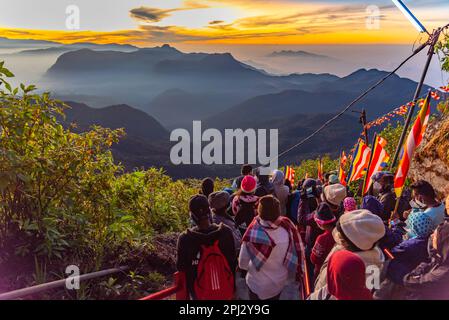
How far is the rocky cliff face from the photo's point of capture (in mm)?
8703

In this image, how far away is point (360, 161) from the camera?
32.0 feet

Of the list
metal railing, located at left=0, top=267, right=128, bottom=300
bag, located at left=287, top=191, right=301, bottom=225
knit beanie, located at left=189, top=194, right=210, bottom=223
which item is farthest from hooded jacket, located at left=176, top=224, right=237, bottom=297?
bag, located at left=287, top=191, right=301, bottom=225

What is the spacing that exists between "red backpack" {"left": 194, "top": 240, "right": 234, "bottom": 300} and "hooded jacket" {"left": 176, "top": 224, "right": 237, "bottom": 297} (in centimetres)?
3

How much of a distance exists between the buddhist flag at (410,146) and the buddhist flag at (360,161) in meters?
3.30

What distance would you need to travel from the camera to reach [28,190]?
483 centimetres

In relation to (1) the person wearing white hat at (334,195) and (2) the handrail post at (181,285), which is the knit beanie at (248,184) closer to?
(1) the person wearing white hat at (334,195)

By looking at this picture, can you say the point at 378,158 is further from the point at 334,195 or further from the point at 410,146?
the point at 334,195

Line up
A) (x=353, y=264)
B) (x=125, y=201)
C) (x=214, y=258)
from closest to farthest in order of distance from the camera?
(x=353, y=264)
(x=214, y=258)
(x=125, y=201)

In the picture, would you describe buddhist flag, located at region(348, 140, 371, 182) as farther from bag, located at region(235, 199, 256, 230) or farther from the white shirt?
the white shirt

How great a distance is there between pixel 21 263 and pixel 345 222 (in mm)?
3689

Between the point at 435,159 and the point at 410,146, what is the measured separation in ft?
12.8

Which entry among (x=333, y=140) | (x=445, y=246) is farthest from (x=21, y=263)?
(x=333, y=140)

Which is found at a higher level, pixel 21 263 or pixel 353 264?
pixel 353 264
